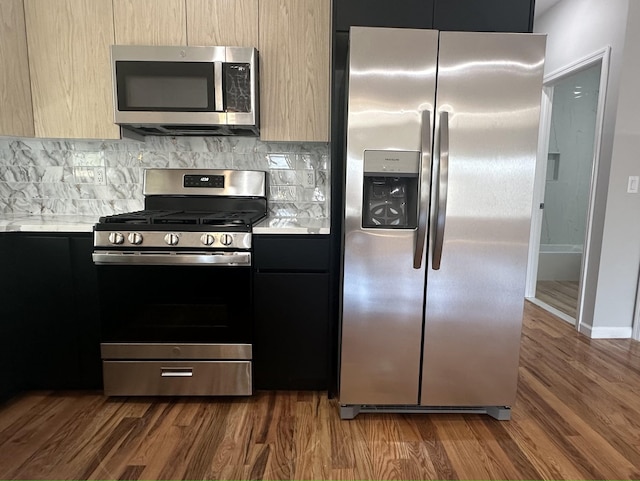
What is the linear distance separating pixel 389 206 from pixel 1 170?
2.43 m

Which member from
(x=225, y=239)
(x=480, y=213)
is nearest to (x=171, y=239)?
(x=225, y=239)

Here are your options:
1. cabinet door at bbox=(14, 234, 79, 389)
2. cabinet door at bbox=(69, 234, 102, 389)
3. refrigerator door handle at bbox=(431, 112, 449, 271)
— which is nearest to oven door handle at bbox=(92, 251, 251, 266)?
cabinet door at bbox=(69, 234, 102, 389)

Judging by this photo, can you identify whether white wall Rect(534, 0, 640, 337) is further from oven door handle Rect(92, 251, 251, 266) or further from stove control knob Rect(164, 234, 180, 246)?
stove control knob Rect(164, 234, 180, 246)

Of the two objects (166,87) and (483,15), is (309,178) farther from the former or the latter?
(483,15)

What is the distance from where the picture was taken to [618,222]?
286cm

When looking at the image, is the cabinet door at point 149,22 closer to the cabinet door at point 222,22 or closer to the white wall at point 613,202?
the cabinet door at point 222,22

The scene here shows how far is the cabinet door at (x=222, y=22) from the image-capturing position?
209cm

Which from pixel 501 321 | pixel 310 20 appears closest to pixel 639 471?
pixel 501 321

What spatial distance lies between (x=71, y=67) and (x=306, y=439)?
7.48ft

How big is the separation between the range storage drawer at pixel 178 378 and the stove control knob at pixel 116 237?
63cm

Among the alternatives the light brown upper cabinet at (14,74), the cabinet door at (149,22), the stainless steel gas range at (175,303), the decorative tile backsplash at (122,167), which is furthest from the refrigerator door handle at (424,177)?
the light brown upper cabinet at (14,74)

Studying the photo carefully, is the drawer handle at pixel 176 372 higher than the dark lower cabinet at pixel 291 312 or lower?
lower

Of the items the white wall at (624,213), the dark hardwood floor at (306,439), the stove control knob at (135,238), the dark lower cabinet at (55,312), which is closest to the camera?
the dark hardwood floor at (306,439)

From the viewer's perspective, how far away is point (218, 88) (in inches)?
80.3
